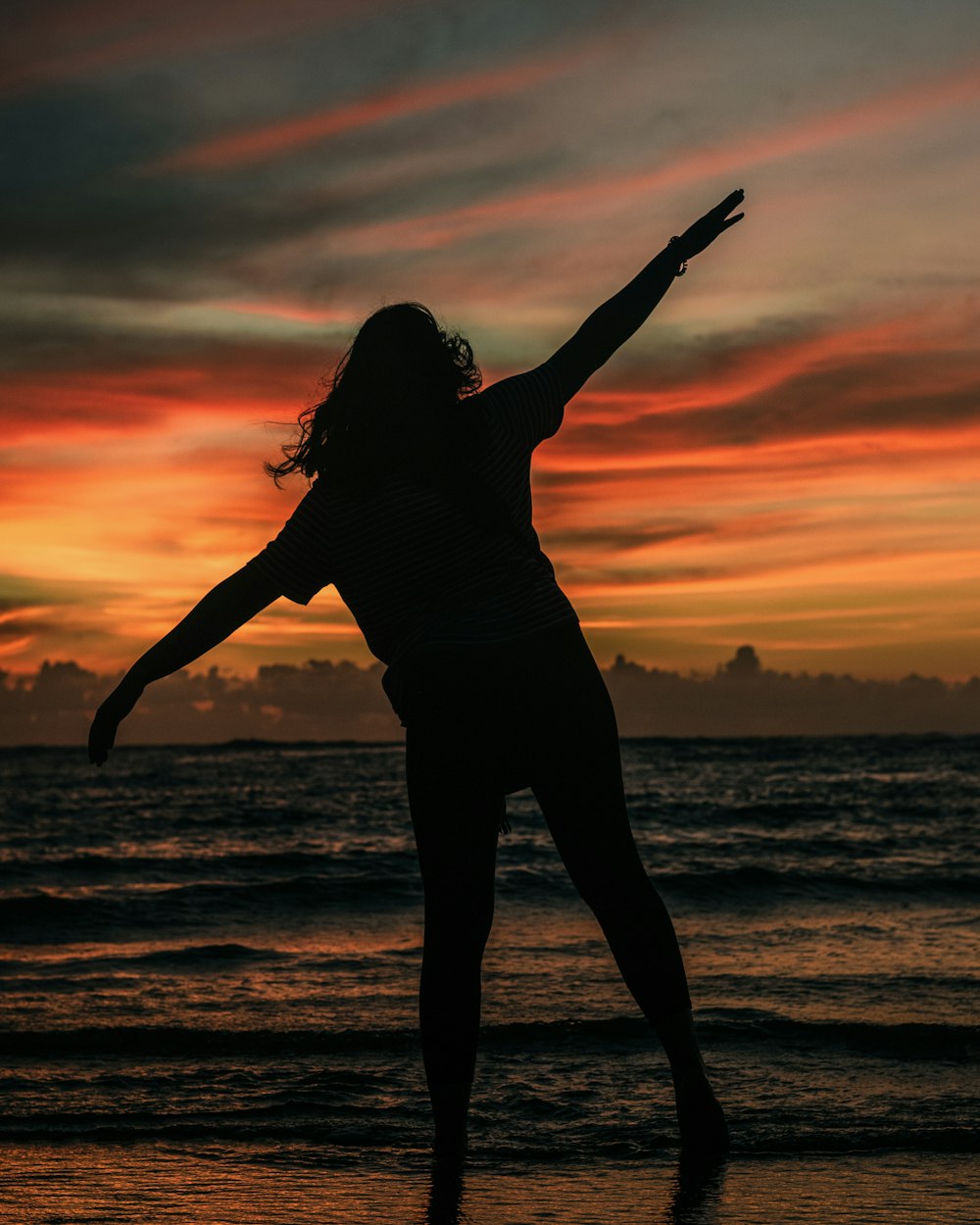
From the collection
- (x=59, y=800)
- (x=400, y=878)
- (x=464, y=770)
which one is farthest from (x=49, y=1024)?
(x=59, y=800)

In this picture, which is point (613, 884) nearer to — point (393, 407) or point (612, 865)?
point (612, 865)

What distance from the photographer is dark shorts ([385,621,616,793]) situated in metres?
2.58

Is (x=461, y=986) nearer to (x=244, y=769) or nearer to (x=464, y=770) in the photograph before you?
(x=464, y=770)

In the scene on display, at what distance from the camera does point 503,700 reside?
102 inches

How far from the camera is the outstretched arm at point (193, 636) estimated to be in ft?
8.73

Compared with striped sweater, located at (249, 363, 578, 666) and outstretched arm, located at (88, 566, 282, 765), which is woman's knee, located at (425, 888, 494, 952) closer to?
striped sweater, located at (249, 363, 578, 666)

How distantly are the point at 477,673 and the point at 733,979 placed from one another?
4351mm

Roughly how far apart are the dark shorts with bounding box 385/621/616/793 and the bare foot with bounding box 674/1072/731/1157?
778 mm

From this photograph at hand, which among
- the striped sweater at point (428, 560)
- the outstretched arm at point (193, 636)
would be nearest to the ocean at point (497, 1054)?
the outstretched arm at point (193, 636)

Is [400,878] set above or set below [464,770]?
below

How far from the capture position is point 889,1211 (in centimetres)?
271

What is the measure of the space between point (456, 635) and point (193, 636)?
563 mm

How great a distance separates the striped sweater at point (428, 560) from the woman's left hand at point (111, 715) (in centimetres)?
37

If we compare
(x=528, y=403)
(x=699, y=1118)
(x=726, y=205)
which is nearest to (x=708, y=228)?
(x=726, y=205)
